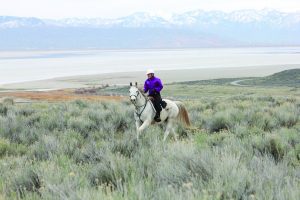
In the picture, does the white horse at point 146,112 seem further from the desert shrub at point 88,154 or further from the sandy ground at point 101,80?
the sandy ground at point 101,80

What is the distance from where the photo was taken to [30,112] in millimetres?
17859

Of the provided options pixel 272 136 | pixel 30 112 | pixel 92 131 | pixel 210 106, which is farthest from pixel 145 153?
pixel 210 106

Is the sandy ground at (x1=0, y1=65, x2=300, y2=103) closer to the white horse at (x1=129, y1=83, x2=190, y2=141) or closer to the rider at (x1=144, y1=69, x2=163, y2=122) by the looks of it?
the white horse at (x1=129, y1=83, x2=190, y2=141)

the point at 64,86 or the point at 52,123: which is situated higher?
the point at 52,123

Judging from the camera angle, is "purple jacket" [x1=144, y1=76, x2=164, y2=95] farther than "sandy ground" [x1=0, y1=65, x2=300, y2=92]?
No

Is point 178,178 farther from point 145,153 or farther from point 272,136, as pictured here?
point 272,136

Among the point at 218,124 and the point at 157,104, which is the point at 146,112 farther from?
the point at 218,124

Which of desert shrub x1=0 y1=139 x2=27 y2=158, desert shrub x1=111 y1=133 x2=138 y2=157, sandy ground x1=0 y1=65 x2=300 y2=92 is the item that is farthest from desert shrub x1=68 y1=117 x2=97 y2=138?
sandy ground x1=0 y1=65 x2=300 y2=92

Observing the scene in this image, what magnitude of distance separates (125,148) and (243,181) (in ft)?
14.3

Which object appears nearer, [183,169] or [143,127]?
[183,169]

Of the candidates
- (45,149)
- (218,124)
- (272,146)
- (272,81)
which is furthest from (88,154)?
(272,81)

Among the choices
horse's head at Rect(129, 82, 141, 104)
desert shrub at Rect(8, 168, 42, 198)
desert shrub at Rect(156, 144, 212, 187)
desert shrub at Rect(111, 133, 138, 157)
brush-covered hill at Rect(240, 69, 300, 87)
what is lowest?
brush-covered hill at Rect(240, 69, 300, 87)

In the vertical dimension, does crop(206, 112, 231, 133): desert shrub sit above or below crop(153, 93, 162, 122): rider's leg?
below

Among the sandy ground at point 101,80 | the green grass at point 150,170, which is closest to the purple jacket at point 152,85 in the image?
the green grass at point 150,170
